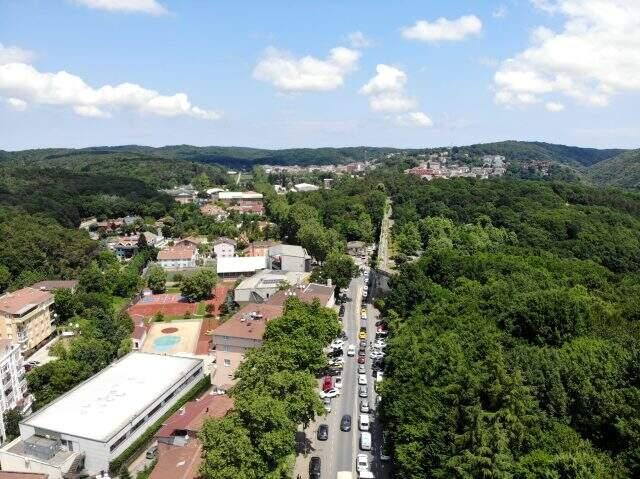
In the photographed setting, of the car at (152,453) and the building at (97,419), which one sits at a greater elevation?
the building at (97,419)

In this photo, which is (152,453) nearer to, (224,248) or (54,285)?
(54,285)

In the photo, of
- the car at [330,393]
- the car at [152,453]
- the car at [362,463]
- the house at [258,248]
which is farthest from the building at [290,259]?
the car at [362,463]

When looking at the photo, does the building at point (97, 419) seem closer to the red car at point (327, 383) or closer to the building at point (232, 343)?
the building at point (232, 343)

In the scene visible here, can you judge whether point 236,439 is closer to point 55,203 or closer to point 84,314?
point 84,314

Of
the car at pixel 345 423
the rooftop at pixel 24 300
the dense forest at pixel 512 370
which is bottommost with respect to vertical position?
the car at pixel 345 423

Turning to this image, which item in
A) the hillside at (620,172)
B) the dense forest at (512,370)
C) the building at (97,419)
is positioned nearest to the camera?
the dense forest at (512,370)

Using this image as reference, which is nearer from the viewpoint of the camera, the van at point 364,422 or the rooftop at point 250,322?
the van at point 364,422

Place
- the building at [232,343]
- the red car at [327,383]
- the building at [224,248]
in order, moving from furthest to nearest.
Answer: the building at [224,248] → the building at [232,343] → the red car at [327,383]
